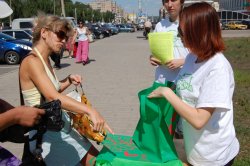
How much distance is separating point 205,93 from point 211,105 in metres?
0.08

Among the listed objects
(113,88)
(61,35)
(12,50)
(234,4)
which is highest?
(234,4)

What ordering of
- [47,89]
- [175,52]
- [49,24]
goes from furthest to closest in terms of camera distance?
[175,52] < [49,24] < [47,89]

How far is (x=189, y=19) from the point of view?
2.49m

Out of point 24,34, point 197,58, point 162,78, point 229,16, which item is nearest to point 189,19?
point 197,58

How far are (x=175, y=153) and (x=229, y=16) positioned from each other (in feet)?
335

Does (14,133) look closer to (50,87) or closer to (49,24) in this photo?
(50,87)

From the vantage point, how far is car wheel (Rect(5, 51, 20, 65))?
19094 mm

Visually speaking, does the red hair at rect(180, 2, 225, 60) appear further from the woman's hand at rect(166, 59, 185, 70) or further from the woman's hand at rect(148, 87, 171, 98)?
the woman's hand at rect(166, 59, 185, 70)

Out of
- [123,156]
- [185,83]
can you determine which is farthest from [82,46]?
[185,83]

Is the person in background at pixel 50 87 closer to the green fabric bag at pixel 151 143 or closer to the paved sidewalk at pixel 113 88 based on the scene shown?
the green fabric bag at pixel 151 143

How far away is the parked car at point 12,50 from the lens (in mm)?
18859

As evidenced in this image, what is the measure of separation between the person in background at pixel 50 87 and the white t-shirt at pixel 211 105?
2.15 feet

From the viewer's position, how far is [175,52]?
4.00 meters

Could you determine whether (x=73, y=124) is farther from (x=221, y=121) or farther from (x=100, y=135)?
(x=221, y=121)
